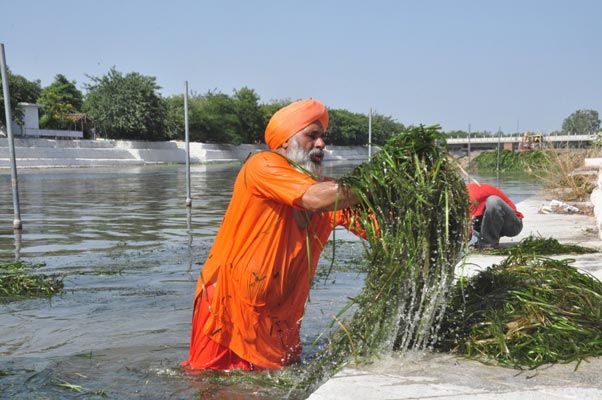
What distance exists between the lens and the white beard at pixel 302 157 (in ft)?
11.1

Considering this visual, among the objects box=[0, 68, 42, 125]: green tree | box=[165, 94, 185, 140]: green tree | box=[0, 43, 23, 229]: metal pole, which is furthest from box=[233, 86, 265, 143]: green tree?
box=[0, 43, 23, 229]: metal pole

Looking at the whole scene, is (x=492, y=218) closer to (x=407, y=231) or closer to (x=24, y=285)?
(x=407, y=231)

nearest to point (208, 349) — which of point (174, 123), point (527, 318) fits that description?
point (527, 318)

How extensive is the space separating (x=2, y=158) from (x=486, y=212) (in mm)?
41709

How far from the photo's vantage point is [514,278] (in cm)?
339

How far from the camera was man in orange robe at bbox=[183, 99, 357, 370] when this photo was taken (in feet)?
10.9

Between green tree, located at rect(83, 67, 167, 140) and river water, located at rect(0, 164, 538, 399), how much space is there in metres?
49.7

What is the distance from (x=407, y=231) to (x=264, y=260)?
2.86 ft

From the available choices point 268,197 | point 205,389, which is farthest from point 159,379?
point 268,197

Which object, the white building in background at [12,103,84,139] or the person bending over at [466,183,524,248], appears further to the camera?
the white building in background at [12,103,84,139]

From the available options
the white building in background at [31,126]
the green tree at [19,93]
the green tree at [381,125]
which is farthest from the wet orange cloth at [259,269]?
the green tree at [381,125]

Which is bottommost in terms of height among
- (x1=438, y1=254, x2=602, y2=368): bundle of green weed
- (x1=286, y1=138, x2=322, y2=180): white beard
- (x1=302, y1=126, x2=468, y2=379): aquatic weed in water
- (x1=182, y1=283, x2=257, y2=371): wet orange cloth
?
(x1=182, y1=283, x2=257, y2=371): wet orange cloth

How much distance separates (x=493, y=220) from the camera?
718cm

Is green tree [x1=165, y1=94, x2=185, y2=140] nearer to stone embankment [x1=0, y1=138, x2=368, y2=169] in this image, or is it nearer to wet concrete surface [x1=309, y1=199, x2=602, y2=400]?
stone embankment [x1=0, y1=138, x2=368, y2=169]
